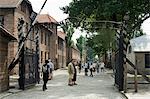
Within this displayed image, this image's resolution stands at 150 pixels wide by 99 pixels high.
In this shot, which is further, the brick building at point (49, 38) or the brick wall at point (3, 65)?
the brick building at point (49, 38)

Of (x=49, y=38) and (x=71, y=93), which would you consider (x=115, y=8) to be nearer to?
(x=71, y=93)

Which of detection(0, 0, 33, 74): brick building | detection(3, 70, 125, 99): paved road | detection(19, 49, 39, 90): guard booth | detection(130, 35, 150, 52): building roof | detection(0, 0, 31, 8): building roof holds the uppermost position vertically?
detection(0, 0, 31, 8): building roof

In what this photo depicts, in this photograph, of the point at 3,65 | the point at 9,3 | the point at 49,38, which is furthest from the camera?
the point at 49,38

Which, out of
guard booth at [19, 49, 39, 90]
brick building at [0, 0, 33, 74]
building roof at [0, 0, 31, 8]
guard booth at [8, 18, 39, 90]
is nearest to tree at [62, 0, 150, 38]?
building roof at [0, 0, 31, 8]

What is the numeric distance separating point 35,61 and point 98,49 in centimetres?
4687

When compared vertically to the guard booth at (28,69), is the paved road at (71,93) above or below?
below

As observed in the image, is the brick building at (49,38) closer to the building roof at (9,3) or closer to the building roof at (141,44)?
the building roof at (141,44)

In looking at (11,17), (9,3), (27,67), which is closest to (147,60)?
(11,17)

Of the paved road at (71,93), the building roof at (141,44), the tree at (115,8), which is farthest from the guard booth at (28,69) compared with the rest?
the building roof at (141,44)

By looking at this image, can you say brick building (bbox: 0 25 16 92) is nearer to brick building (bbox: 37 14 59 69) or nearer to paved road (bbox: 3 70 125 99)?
paved road (bbox: 3 70 125 99)

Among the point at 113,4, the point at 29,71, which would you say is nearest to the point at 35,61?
the point at 29,71

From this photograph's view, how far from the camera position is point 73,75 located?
1067 inches

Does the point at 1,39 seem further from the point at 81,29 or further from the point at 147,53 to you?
the point at 81,29

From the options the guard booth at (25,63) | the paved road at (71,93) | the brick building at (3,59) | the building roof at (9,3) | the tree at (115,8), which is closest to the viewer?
the paved road at (71,93)
